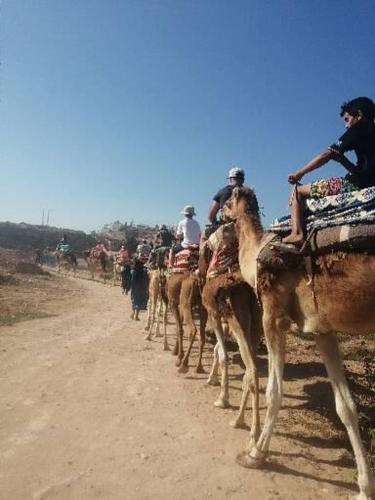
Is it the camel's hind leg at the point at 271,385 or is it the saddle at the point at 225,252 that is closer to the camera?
the camel's hind leg at the point at 271,385

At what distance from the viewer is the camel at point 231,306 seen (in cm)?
566

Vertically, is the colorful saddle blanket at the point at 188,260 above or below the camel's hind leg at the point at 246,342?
above

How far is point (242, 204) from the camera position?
5887 mm

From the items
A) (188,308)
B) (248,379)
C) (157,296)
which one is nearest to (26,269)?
(157,296)

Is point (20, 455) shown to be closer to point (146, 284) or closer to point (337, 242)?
point (337, 242)

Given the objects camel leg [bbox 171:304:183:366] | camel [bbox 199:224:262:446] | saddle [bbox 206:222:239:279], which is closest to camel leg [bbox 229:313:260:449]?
camel [bbox 199:224:262:446]

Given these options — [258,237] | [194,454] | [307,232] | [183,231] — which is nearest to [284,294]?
[307,232]

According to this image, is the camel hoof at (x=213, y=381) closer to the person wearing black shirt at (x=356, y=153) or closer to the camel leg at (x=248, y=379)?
the camel leg at (x=248, y=379)

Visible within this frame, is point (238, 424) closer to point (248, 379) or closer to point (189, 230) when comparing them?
point (248, 379)

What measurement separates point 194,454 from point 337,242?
299 centimetres

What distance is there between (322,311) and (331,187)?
135 centimetres

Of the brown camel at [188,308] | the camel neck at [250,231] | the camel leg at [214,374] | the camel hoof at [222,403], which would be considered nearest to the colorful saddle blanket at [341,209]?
the camel neck at [250,231]

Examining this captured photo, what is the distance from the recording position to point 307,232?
4445 mm

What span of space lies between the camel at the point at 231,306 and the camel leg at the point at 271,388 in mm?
770
